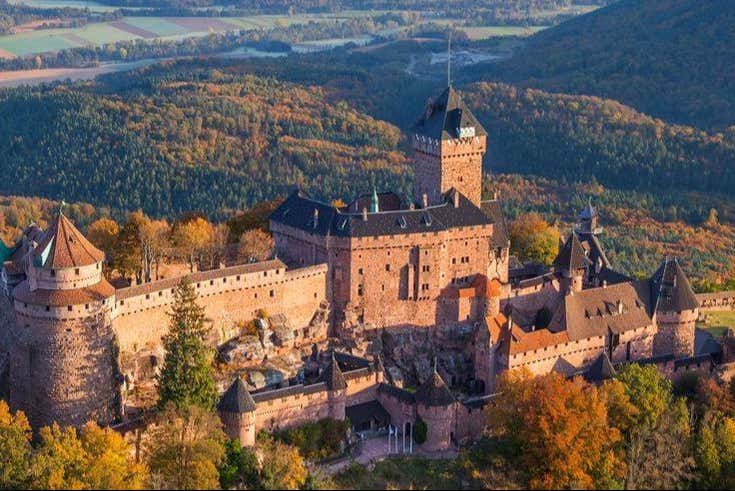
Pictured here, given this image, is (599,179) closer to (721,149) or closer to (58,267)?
(721,149)

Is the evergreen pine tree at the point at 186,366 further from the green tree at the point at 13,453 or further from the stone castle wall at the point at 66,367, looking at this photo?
the green tree at the point at 13,453

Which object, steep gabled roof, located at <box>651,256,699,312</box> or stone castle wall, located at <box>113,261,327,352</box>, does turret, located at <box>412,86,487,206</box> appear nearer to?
stone castle wall, located at <box>113,261,327,352</box>

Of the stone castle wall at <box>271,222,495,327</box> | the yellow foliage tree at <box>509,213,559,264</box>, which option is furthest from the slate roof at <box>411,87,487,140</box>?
the yellow foliage tree at <box>509,213,559,264</box>

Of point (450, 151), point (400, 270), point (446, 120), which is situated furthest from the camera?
point (446, 120)

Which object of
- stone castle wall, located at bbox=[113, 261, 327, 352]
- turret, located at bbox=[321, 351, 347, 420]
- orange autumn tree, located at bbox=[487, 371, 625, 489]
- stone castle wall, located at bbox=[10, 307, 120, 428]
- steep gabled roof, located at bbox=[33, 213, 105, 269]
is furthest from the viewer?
stone castle wall, located at bbox=[113, 261, 327, 352]

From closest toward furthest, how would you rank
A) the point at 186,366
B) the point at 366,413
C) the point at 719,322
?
the point at 186,366 < the point at 366,413 < the point at 719,322

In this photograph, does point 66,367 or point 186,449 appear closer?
point 186,449

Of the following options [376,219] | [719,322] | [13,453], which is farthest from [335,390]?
[719,322]

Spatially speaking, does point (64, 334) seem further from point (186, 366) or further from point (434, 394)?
point (434, 394)
